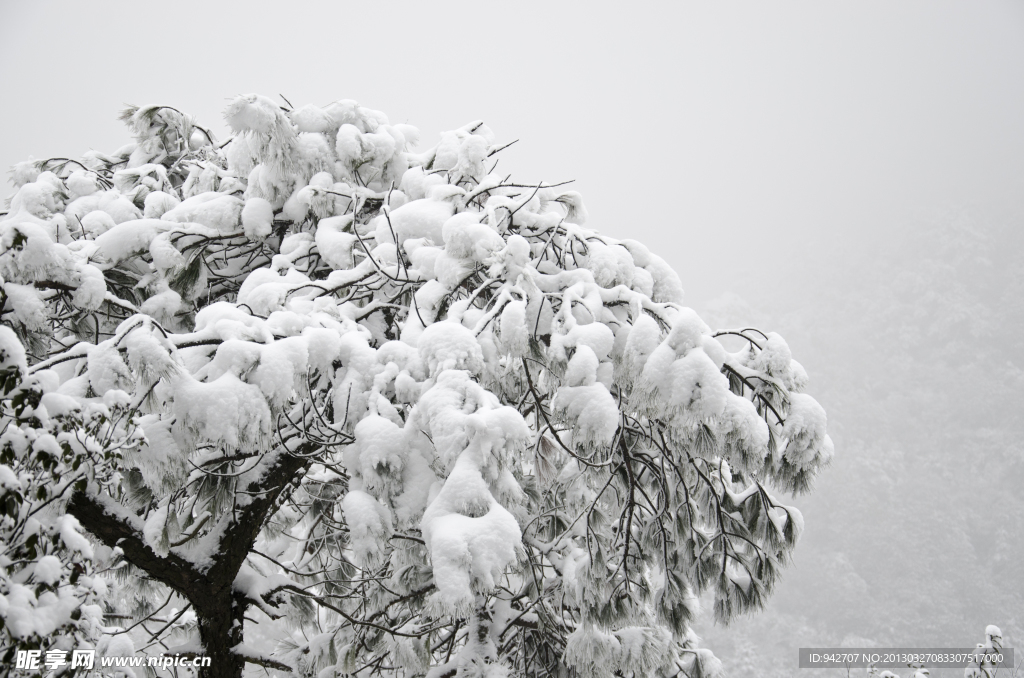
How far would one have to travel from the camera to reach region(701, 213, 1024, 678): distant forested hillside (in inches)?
977

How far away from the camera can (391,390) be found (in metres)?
1.91

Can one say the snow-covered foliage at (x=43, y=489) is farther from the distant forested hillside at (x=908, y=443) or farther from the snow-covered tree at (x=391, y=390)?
the distant forested hillside at (x=908, y=443)

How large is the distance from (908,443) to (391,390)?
143 ft

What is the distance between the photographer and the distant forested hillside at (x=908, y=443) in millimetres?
24828

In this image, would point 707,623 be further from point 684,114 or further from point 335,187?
point 684,114

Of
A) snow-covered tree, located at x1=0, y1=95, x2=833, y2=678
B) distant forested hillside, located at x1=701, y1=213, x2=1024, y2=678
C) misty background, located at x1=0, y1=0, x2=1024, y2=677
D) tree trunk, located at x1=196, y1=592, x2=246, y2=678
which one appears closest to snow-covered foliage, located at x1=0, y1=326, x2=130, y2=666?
snow-covered tree, located at x1=0, y1=95, x2=833, y2=678

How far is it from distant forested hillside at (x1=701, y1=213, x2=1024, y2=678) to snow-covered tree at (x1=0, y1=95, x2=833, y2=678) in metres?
23.8

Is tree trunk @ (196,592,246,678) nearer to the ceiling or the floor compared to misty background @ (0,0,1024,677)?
nearer to the floor

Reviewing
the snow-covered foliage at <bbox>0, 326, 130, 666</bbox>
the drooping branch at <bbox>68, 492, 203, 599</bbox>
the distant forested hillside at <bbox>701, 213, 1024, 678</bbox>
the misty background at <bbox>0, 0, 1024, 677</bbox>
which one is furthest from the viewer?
the misty background at <bbox>0, 0, 1024, 677</bbox>

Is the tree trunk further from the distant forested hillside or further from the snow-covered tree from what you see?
the distant forested hillside

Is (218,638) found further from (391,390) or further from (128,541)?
(391,390)

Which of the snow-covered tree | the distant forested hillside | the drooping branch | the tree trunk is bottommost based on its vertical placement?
the tree trunk

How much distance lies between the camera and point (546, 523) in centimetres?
389

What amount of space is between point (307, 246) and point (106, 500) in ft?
4.67
